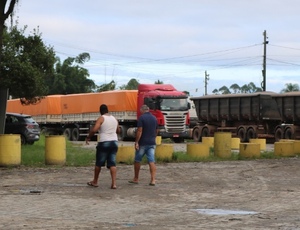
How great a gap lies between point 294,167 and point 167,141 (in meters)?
24.6

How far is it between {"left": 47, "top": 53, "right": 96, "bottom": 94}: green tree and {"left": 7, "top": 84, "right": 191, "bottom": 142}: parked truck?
31557 mm

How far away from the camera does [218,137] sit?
26203 mm

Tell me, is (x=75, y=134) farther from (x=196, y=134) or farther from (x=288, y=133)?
(x=288, y=133)

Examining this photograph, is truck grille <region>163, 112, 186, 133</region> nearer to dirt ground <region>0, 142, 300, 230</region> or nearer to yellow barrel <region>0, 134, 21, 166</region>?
dirt ground <region>0, 142, 300, 230</region>

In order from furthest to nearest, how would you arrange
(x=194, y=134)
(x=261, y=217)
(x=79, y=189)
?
(x=194, y=134) < (x=79, y=189) < (x=261, y=217)

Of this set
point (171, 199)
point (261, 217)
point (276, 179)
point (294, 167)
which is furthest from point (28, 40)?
point (261, 217)

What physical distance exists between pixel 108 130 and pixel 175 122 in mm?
27817

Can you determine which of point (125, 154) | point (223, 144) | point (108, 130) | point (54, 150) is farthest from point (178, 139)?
point (108, 130)

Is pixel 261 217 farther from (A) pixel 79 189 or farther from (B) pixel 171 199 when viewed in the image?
(A) pixel 79 189

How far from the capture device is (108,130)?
52.1 feet

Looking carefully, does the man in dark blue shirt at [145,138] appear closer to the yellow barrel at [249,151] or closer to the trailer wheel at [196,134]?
the yellow barrel at [249,151]

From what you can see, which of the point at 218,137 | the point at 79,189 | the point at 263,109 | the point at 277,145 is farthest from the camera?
the point at 263,109

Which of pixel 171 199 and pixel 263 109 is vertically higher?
pixel 263 109

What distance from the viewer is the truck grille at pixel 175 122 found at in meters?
43.2
